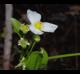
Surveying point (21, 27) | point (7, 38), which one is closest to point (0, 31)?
point (7, 38)

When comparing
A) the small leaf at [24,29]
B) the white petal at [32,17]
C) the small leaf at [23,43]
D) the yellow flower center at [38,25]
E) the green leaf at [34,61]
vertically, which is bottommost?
the green leaf at [34,61]

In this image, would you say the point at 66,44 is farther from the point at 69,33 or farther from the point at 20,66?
the point at 20,66

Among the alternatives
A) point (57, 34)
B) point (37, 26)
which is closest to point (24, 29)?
point (37, 26)

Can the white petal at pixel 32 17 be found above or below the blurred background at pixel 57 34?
above

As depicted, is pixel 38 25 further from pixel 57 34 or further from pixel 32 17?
pixel 57 34

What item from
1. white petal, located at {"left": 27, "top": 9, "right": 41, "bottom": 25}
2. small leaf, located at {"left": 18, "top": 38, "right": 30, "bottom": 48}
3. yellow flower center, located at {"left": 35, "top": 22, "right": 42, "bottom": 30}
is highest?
white petal, located at {"left": 27, "top": 9, "right": 41, "bottom": 25}
